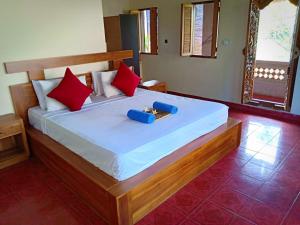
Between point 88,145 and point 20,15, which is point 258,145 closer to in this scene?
point 88,145

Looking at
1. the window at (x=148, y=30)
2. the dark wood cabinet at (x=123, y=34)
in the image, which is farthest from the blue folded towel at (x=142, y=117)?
the window at (x=148, y=30)

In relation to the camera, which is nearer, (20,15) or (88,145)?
(88,145)

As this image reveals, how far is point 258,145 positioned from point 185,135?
54.4 inches

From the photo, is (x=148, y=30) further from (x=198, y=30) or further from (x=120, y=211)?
(x=120, y=211)

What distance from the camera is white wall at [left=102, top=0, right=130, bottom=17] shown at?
5450 millimetres

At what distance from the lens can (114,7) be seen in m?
5.58

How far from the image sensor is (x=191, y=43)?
5133 mm

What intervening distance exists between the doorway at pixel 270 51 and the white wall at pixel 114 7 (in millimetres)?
3036

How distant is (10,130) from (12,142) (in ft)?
1.57

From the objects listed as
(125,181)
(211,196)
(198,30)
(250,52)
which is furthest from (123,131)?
(198,30)

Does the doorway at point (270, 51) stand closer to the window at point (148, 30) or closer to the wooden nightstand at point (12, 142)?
the window at point (148, 30)

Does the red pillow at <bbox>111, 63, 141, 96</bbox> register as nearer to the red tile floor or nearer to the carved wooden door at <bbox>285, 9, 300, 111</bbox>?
the red tile floor

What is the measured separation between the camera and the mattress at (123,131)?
1.95 metres

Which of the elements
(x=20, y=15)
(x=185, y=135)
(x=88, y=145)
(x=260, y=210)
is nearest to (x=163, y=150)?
(x=185, y=135)
